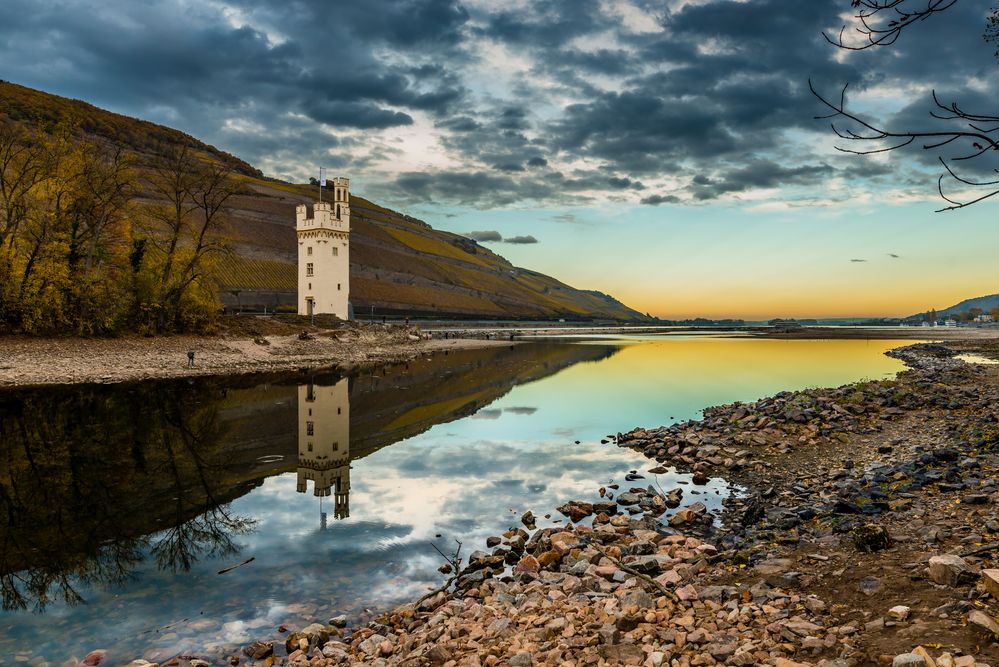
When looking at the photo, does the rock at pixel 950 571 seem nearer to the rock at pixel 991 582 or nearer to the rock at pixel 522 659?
the rock at pixel 991 582

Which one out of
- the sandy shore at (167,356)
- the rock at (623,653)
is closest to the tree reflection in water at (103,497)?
the rock at (623,653)

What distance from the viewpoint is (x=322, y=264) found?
257ft

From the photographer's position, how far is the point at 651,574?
930 cm

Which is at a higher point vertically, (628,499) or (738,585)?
(738,585)

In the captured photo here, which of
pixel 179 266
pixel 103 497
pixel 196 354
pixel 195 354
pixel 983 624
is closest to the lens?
pixel 983 624

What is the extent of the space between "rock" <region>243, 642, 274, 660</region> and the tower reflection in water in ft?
17.2

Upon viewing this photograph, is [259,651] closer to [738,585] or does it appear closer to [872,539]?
[738,585]

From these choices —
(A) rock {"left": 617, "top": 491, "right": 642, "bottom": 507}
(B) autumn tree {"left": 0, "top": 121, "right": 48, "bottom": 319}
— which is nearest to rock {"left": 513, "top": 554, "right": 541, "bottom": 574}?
(A) rock {"left": 617, "top": 491, "right": 642, "bottom": 507}

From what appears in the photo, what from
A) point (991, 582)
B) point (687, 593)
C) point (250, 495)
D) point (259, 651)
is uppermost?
point (991, 582)

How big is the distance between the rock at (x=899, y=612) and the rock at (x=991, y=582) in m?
0.84

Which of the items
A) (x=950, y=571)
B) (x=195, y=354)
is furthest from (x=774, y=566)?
(x=195, y=354)

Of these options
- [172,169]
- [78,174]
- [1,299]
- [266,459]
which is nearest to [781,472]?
[266,459]

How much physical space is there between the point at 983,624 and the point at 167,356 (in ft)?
169

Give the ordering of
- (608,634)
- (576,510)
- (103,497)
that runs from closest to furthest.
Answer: (608,634) < (576,510) < (103,497)
